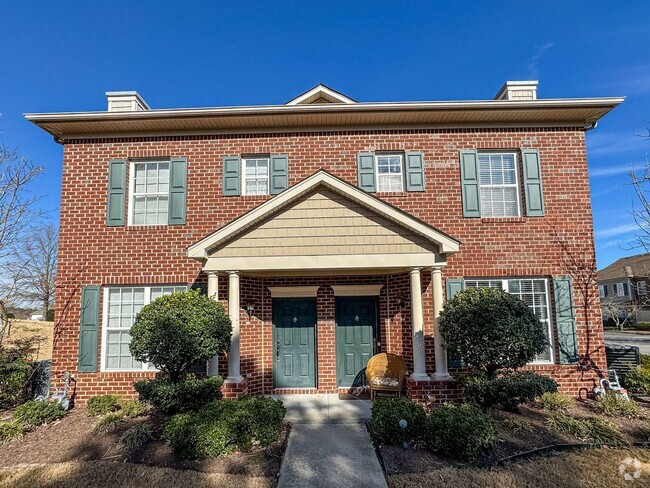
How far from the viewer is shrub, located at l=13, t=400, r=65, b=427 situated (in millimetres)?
6770

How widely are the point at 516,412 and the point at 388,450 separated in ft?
9.58

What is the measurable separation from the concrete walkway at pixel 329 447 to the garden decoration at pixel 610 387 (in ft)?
15.5

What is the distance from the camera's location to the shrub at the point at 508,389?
658cm

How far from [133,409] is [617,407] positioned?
8.87m

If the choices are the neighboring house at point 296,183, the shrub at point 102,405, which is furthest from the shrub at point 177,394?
the neighboring house at point 296,183

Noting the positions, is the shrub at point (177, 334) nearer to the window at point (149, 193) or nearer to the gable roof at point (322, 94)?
the window at point (149, 193)

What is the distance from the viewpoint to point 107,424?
6.53 m

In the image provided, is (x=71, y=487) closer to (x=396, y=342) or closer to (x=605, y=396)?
(x=396, y=342)

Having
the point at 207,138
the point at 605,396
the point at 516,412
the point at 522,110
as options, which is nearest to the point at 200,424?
the point at 516,412

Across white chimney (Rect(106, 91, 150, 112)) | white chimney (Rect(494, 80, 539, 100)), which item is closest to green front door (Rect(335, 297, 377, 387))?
white chimney (Rect(494, 80, 539, 100))

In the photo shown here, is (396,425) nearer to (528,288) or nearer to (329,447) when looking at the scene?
(329,447)

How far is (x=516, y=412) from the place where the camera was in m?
7.01

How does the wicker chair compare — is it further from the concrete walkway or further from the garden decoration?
the garden decoration

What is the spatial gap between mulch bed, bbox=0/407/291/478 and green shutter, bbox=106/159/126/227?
14.0ft
